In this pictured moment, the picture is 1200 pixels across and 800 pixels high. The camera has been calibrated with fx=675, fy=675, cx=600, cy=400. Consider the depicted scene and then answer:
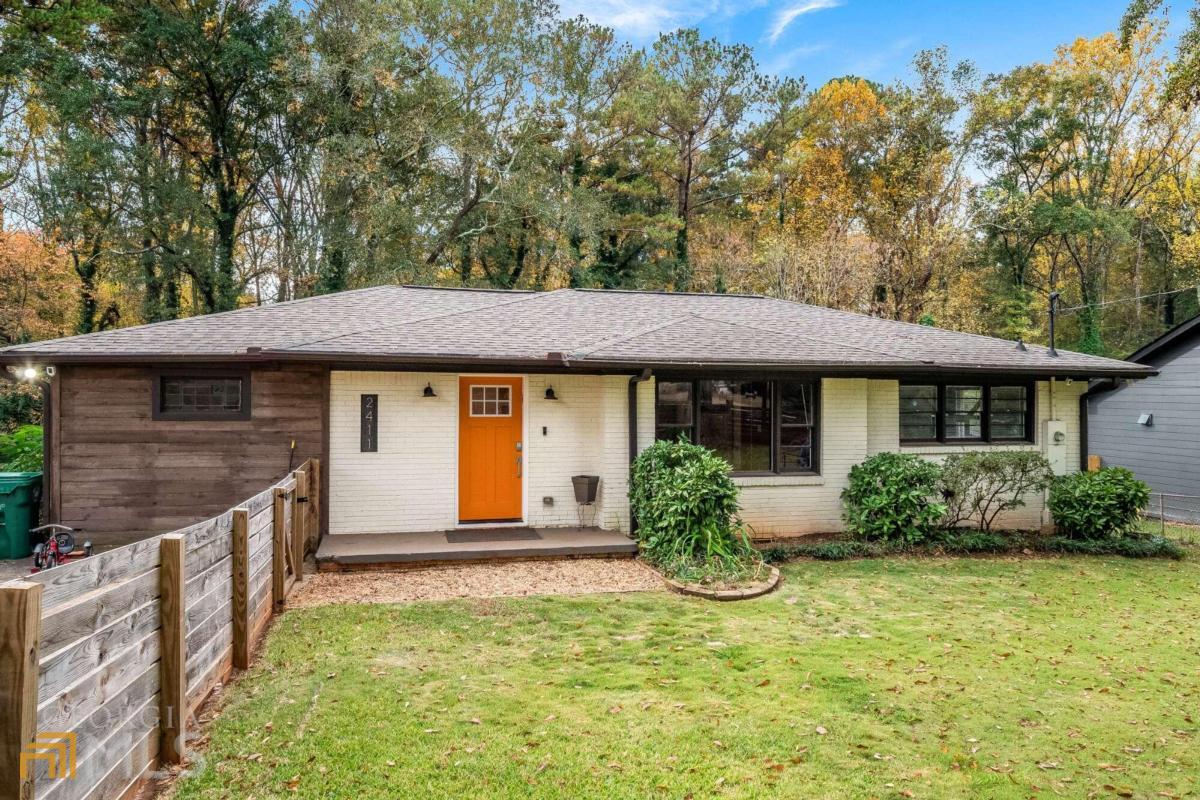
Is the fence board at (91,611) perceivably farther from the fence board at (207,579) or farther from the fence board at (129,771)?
the fence board at (129,771)

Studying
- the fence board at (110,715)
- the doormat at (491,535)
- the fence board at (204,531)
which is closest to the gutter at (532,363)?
the doormat at (491,535)

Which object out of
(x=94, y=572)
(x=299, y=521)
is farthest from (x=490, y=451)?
(x=94, y=572)

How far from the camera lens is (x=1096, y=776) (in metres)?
3.38

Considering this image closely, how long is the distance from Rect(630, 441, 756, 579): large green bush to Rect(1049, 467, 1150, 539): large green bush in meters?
4.97

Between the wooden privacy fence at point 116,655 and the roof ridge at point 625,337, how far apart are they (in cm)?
437

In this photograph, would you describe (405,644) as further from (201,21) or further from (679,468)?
(201,21)

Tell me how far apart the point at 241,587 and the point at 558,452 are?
4872 mm

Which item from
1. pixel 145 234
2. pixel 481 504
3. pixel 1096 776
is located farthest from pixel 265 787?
pixel 145 234

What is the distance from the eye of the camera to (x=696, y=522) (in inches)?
288

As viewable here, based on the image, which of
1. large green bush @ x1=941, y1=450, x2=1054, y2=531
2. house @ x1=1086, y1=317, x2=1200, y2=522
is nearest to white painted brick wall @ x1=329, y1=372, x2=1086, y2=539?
large green bush @ x1=941, y1=450, x2=1054, y2=531

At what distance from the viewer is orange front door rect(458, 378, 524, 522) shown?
8688mm

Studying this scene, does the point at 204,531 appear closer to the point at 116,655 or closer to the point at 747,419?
the point at 116,655

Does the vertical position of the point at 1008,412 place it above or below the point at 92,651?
above

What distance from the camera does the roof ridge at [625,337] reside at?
7.98 metres
